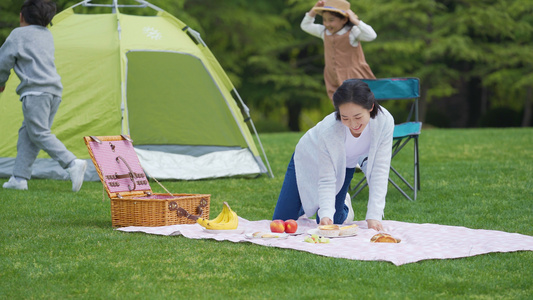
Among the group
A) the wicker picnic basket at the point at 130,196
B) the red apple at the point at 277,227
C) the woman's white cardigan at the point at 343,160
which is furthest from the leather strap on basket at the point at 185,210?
the woman's white cardigan at the point at 343,160

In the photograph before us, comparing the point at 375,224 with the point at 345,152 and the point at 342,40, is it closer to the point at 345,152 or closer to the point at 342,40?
the point at 345,152

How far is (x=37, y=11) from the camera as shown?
4.82m

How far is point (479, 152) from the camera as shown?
727 centimetres

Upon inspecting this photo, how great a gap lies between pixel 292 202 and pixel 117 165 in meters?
1.06

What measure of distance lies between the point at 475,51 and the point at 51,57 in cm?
1133

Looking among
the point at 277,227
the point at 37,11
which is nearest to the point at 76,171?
the point at 37,11

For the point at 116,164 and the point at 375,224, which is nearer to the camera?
the point at 375,224

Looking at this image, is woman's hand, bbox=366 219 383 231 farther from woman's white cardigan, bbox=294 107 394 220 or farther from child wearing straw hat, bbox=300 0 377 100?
child wearing straw hat, bbox=300 0 377 100

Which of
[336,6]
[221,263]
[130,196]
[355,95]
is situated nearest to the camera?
[221,263]

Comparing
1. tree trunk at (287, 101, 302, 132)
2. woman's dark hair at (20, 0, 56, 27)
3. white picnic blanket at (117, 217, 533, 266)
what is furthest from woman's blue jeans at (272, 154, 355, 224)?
tree trunk at (287, 101, 302, 132)

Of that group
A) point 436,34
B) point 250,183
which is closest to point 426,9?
point 436,34

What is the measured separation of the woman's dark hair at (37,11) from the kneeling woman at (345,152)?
2361 mm

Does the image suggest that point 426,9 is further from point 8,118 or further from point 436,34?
point 8,118

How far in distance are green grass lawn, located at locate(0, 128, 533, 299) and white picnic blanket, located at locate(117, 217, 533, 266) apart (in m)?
0.07
